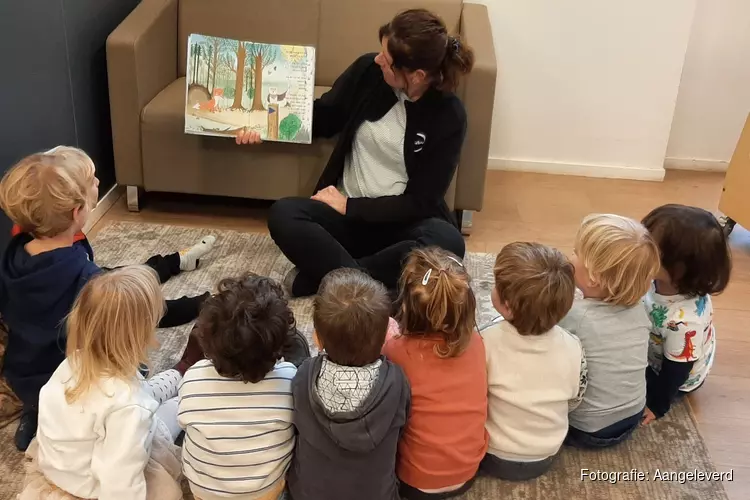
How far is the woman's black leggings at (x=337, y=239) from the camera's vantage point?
2.17 m

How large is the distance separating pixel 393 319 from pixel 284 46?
128 cm

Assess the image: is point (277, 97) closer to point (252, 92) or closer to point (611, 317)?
point (252, 92)

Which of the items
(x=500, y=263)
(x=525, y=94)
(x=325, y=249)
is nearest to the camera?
(x=500, y=263)

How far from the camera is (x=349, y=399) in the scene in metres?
1.34

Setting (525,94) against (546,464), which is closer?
(546,464)

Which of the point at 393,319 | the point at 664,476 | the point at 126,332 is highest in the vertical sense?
the point at 126,332

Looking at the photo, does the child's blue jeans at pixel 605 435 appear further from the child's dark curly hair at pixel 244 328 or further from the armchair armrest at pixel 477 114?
the armchair armrest at pixel 477 114

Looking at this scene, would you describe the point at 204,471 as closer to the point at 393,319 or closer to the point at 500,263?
the point at 393,319

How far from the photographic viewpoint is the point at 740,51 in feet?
11.0

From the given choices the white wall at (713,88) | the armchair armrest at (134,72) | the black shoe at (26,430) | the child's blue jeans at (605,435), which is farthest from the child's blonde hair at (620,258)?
A: the white wall at (713,88)

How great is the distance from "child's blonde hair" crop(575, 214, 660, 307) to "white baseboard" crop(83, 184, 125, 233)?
5.88 ft

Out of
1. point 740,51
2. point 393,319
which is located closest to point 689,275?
point 393,319

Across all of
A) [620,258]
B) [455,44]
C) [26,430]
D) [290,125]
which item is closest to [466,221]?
[290,125]

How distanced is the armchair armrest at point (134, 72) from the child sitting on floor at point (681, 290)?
1775 millimetres
